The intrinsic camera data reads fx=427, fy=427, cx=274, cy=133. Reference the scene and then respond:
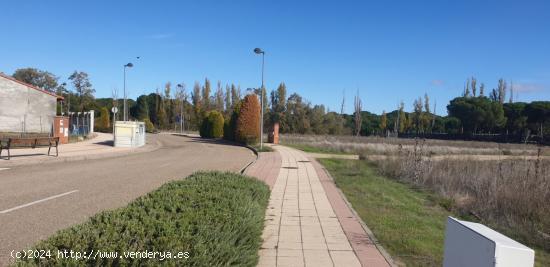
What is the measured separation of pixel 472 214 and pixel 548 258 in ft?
10.1

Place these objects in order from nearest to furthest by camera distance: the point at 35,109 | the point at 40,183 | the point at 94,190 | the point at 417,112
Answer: the point at 94,190 → the point at 40,183 → the point at 35,109 → the point at 417,112

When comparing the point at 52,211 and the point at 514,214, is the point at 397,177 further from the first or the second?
the point at 52,211

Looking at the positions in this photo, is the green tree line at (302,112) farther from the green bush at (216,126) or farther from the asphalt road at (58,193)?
the asphalt road at (58,193)

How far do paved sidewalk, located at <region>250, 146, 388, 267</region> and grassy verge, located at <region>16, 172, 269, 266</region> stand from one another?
538mm

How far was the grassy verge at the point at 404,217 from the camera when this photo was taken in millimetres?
5617

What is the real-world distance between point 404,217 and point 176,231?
556cm

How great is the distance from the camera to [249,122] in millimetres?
35406

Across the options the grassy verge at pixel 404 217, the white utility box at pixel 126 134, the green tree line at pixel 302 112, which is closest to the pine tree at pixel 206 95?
the green tree line at pixel 302 112

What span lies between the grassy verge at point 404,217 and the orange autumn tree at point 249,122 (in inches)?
843

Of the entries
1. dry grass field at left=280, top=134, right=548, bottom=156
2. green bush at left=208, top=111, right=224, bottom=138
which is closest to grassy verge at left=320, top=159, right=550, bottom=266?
dry grass field at left=280, top=134, right=548, bottom=156

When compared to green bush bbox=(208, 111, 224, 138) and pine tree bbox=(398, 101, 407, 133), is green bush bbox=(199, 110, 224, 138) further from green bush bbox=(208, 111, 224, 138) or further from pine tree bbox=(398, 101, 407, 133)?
pine tree bbox=(398, 101, 407, 133)

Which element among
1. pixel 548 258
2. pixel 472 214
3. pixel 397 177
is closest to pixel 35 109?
pixel 397 177

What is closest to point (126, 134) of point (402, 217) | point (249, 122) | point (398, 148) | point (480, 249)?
point (249, 122)

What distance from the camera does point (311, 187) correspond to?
1144 cm
